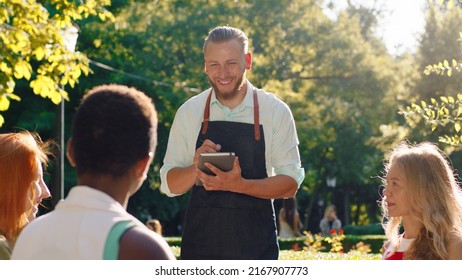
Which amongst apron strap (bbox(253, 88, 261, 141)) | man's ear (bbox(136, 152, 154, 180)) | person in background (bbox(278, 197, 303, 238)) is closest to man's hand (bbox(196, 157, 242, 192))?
apron strap (bbox(253, 88, 261, 141))

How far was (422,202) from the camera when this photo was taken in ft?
15.5

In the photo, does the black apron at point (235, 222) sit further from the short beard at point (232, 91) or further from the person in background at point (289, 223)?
the person in background at point (289, 223)

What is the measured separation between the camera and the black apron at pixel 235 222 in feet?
16.1

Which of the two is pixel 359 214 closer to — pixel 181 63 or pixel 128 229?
pixel 181 63

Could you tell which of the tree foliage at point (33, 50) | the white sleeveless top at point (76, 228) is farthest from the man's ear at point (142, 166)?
the tree foliage at point (33, 50)

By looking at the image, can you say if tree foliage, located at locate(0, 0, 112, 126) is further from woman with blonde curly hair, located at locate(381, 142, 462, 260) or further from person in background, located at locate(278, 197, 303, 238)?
person in background, located at locate(278, 197, 303, 238)

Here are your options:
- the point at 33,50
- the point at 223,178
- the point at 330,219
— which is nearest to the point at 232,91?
the point at 223,178

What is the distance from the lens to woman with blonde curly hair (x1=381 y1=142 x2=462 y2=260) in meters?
4.64

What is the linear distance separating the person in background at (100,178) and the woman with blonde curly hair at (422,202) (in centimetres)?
232

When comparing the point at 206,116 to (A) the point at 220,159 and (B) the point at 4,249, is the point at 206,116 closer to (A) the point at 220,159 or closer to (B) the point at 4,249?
(A) the point at 220,159

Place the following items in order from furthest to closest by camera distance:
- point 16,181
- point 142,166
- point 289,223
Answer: point 289,223
point 16,181
point 142,166

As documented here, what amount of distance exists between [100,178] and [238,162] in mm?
2156

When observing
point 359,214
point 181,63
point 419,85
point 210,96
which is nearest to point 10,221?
point 210,96

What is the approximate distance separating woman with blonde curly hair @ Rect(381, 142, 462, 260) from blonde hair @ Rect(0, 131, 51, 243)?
1.83 m
